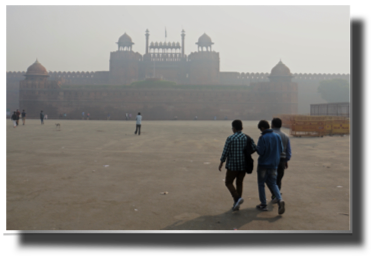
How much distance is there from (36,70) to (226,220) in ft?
141

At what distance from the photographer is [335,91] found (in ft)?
145

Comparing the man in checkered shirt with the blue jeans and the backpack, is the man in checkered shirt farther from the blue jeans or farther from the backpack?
the blue jeans

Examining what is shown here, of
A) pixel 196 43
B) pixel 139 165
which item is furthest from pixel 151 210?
pixel 196 43

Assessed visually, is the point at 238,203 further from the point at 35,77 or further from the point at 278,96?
the point at 35,77

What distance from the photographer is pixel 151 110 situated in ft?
124

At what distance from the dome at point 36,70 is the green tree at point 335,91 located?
116 ft

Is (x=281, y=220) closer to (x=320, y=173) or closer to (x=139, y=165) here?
(x=320, y=173)

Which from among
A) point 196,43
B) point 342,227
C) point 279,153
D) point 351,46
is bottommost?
point 342,227

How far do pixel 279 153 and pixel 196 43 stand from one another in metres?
46.5

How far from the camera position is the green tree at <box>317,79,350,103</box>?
44250mm

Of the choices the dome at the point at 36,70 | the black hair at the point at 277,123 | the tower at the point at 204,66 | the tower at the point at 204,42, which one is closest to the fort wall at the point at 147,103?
the dome at the point at 36,70

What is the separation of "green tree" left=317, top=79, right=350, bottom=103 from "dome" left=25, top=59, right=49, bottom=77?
3541 centimetres

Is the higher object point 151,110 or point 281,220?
point 151,110

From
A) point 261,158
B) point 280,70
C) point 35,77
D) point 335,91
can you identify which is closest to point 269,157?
point 261,158
